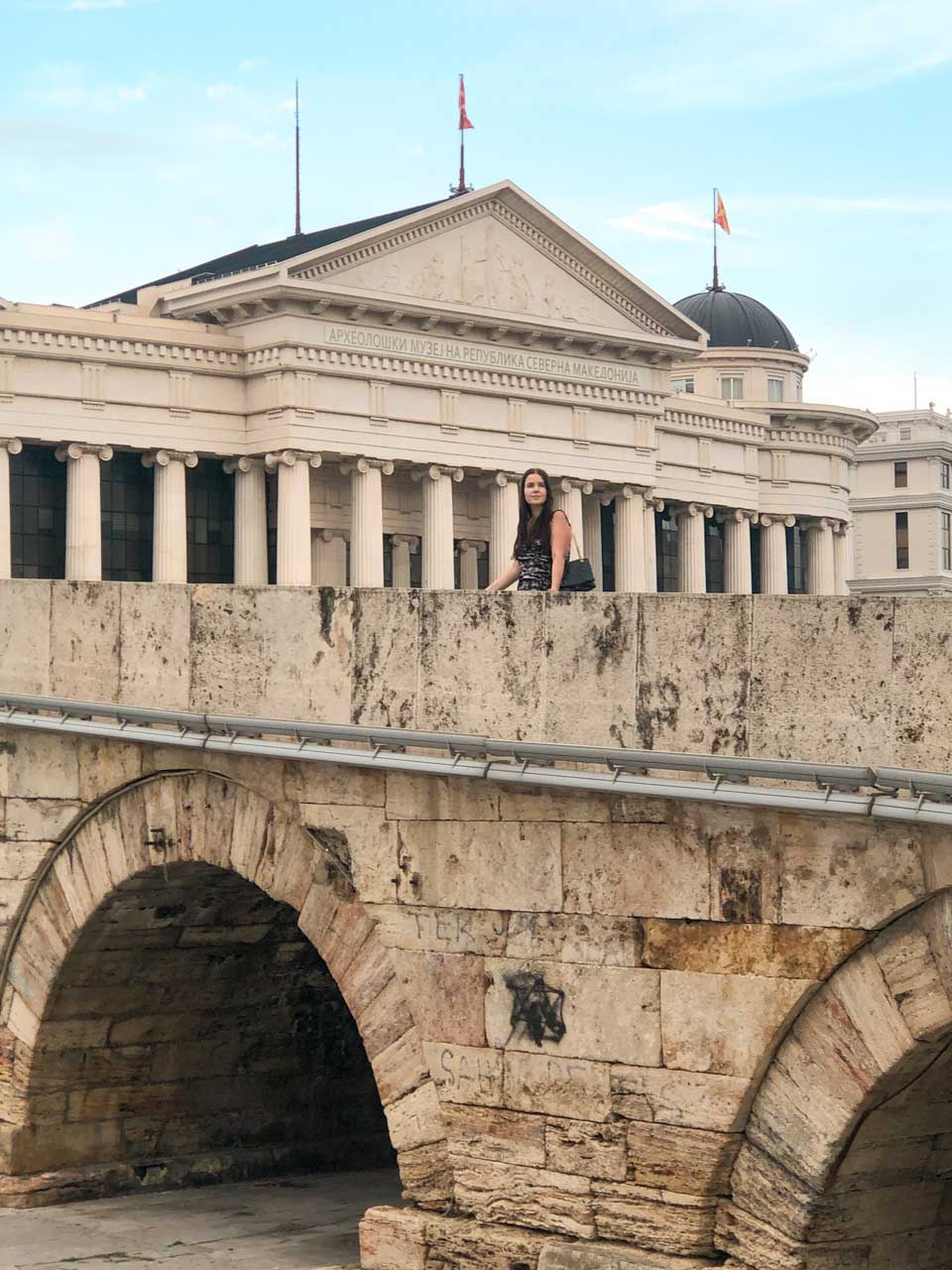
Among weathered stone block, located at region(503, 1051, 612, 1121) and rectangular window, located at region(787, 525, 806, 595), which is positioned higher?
rectangular window, located at region(787, 525, 806, 595)

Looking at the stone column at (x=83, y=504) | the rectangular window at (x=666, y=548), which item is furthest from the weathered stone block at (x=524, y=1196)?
the rectangular window at (x=666, y=548)

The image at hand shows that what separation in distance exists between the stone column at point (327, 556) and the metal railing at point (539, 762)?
4762 cm

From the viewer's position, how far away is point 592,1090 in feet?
33.5

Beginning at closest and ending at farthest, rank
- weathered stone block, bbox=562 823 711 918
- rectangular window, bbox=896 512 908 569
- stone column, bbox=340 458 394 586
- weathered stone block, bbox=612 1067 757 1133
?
weathered stone block, bbox=612 1067 757 1133 → weathered stone block, bbox=562 823 711 918 → stone column, bbox=340 458 394 586 → rectangular window, bbox=896 512 908 569

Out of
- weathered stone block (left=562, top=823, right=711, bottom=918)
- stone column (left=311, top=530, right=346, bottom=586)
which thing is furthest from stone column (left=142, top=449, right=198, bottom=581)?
weathered stone block (left=562, top=823, right=711, bottom=918)

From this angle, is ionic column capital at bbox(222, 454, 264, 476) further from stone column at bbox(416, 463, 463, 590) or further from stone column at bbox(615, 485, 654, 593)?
stone column at bbox(615, 485, 654, 593)

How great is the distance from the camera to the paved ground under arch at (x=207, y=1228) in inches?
480

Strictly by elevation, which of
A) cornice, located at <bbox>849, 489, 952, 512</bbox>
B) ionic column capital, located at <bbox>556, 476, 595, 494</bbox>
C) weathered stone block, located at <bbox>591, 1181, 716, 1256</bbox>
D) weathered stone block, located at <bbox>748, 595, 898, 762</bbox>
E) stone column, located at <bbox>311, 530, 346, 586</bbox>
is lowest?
weathered stone block, located at <bbox>591, 1181, 716, 1256</bbox>

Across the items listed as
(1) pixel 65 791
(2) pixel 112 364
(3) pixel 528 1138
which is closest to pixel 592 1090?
(3) pixel 528 1138

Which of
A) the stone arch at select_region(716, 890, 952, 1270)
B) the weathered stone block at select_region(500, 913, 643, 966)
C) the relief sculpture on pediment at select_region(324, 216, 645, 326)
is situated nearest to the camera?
the stone arch at select_region(716, 890, 952, 1270)

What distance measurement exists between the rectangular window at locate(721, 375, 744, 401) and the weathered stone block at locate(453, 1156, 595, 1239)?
2803 inches

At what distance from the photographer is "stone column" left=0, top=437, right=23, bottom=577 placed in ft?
176

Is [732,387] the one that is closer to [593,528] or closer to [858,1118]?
[593,528]

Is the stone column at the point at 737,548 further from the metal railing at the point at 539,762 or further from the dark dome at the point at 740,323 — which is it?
the metal railing at the point at 539,762
